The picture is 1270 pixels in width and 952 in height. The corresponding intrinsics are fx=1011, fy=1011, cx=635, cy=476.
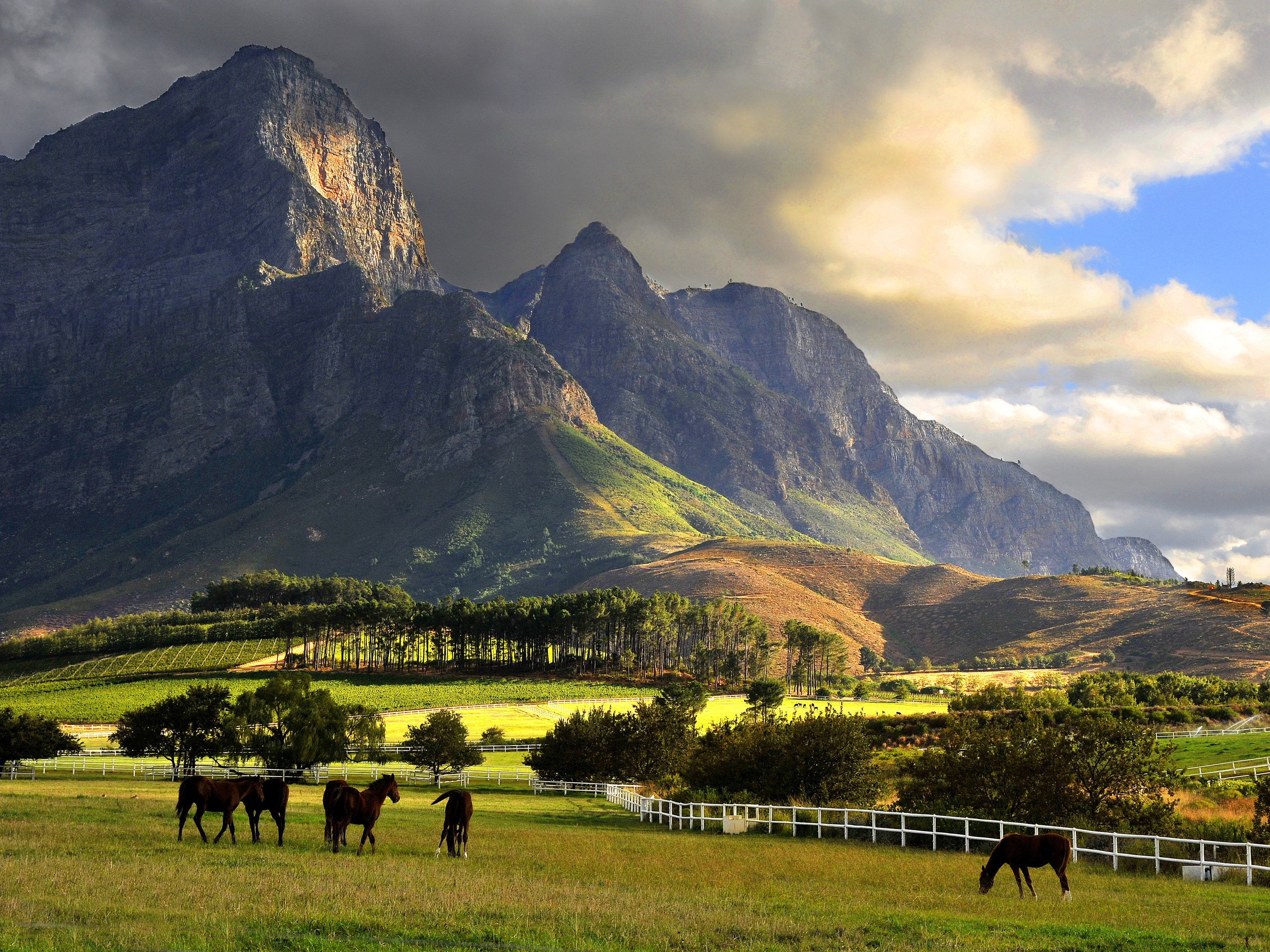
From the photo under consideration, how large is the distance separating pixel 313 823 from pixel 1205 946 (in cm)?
2706

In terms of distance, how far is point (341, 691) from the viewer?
142 meters

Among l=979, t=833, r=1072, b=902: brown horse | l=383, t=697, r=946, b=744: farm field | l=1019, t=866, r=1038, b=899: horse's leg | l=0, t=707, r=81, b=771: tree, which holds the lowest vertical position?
l=383, t=697, r=946, b=744: farm field

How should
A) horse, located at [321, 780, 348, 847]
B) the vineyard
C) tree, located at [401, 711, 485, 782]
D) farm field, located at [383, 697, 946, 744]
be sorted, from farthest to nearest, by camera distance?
the vineyard → farm field, located at [383, 697, 946, 744] → tree, located at [401, 711, 485, 782] → horse, located at [321, 780, 348, 847]

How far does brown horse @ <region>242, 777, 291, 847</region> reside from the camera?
27391 mm

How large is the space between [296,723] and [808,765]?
3503cm

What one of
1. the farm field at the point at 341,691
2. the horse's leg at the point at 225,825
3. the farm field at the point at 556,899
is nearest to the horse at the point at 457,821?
the farm field at the point at 556,899

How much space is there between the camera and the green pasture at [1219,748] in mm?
61375

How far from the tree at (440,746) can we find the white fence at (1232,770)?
45552mm

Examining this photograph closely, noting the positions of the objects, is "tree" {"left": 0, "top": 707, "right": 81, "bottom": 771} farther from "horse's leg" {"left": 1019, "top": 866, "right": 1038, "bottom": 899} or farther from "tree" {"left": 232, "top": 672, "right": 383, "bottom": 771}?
"horse's leg" {"left": 1019, "top": 866, "right": 1038, "bottom": 899}

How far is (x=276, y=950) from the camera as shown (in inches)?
566

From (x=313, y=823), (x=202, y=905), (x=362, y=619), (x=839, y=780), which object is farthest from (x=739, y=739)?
(x=362, y=619)

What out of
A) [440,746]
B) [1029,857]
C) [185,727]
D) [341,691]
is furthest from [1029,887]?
[341,691]

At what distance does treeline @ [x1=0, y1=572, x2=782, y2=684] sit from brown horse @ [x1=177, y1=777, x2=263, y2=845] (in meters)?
140

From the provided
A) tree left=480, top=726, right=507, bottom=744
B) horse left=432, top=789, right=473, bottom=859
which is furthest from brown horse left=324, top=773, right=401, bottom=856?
tree left=480, top=726, right=507, bottom=744
